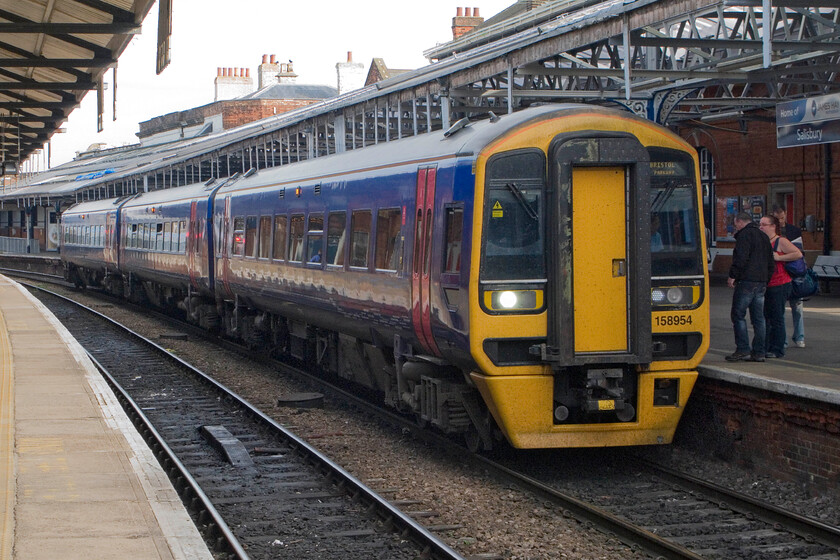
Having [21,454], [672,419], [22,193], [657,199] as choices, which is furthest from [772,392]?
[22,193]

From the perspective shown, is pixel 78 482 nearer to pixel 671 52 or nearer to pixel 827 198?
pixel 671 52

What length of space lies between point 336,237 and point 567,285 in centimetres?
418

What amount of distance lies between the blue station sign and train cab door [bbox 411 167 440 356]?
7575 millimetres

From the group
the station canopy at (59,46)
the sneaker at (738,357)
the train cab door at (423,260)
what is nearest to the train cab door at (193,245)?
the station canopy at (59,46)

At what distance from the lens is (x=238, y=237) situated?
16.9m

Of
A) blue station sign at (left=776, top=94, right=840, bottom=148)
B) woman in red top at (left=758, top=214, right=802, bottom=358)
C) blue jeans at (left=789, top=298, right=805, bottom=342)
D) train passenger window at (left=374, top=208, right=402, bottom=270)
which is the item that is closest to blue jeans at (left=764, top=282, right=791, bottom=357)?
woman in red top at (left=758, top=214, right=802, bottom=358)

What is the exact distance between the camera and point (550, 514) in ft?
25.2

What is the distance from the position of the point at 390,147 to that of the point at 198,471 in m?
3.59

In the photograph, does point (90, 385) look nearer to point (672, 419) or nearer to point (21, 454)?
point (21, 454)

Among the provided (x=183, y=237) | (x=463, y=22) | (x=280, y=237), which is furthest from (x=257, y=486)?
(x=463, y=22)

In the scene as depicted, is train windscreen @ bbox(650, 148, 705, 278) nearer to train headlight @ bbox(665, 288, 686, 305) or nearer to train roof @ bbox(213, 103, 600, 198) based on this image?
train headlight @ bbox(665, 288, 686, 305)

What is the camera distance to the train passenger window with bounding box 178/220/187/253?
21281 millimetres

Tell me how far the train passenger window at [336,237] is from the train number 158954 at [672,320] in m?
4.12

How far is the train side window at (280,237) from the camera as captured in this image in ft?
46.5
